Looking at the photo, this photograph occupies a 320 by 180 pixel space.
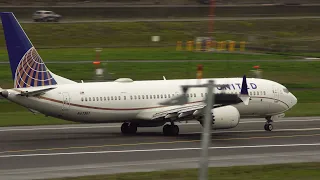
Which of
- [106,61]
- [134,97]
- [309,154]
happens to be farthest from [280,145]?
[106,61]

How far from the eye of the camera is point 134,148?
131 feet

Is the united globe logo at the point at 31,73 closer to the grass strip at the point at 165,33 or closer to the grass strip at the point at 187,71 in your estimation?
the grass strip at the point at 187,71

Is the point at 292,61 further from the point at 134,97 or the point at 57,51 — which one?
the point at 134,97

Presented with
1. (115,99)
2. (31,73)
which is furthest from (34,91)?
(115,99)

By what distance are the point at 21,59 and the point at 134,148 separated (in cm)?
786

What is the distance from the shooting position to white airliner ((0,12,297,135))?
42031 millimetres

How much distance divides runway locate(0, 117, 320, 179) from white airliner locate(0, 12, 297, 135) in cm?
110

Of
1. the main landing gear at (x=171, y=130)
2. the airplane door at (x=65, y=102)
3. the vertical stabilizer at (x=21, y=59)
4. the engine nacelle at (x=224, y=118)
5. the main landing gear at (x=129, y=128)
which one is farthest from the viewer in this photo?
the main landing gear at (x=129, y=128)

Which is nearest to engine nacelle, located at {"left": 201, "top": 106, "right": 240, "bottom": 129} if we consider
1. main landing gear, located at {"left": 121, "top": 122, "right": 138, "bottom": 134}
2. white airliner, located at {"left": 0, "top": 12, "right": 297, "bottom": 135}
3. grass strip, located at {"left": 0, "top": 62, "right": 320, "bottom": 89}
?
white airliner, located at {"left": 0, "top": 12, "right": 297, "bottom": 135}

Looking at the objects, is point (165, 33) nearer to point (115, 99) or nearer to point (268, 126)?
point (268, 126)

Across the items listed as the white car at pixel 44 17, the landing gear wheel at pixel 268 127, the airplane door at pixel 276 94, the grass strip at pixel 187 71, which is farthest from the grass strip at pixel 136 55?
the landing gear wheel at pixel 268 127

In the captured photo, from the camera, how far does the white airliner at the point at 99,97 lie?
4203 centimetres

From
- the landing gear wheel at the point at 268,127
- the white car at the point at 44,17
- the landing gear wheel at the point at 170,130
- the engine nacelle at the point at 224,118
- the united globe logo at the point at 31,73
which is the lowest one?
the landing gear wheel at the point at 268,127

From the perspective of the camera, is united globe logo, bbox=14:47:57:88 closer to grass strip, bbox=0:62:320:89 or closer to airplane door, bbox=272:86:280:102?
airplane door, bbox=272:86:280:102
